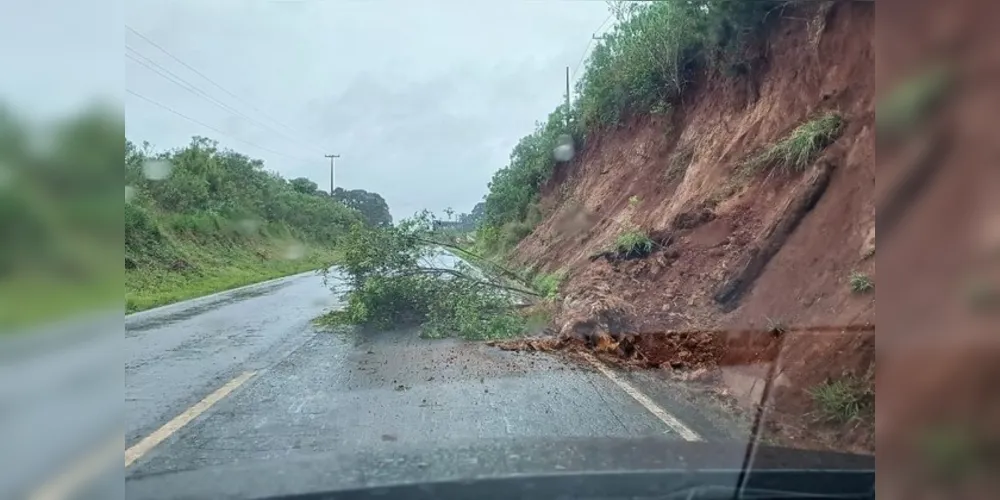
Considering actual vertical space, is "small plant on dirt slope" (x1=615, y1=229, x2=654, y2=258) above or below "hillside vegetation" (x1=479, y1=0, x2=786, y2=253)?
below

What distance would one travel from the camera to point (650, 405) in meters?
6.18

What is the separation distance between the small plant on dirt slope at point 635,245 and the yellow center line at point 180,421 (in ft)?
19.4

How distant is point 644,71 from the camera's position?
52.3ft

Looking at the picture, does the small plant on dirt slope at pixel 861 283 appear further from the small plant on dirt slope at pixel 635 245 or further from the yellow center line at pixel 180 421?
the yellow center line at pixel 180 421

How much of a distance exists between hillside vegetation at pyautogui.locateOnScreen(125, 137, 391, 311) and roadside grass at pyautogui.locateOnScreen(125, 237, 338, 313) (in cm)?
2

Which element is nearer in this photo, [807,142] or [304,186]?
[807,142]

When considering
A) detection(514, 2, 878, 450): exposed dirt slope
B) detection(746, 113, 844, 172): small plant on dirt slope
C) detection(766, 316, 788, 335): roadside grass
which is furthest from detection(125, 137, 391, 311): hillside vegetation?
detection(746, 113, 844, 172): small plant on dirt slope

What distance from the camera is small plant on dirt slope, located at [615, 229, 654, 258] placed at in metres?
11.6

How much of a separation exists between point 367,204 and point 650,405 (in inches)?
206
